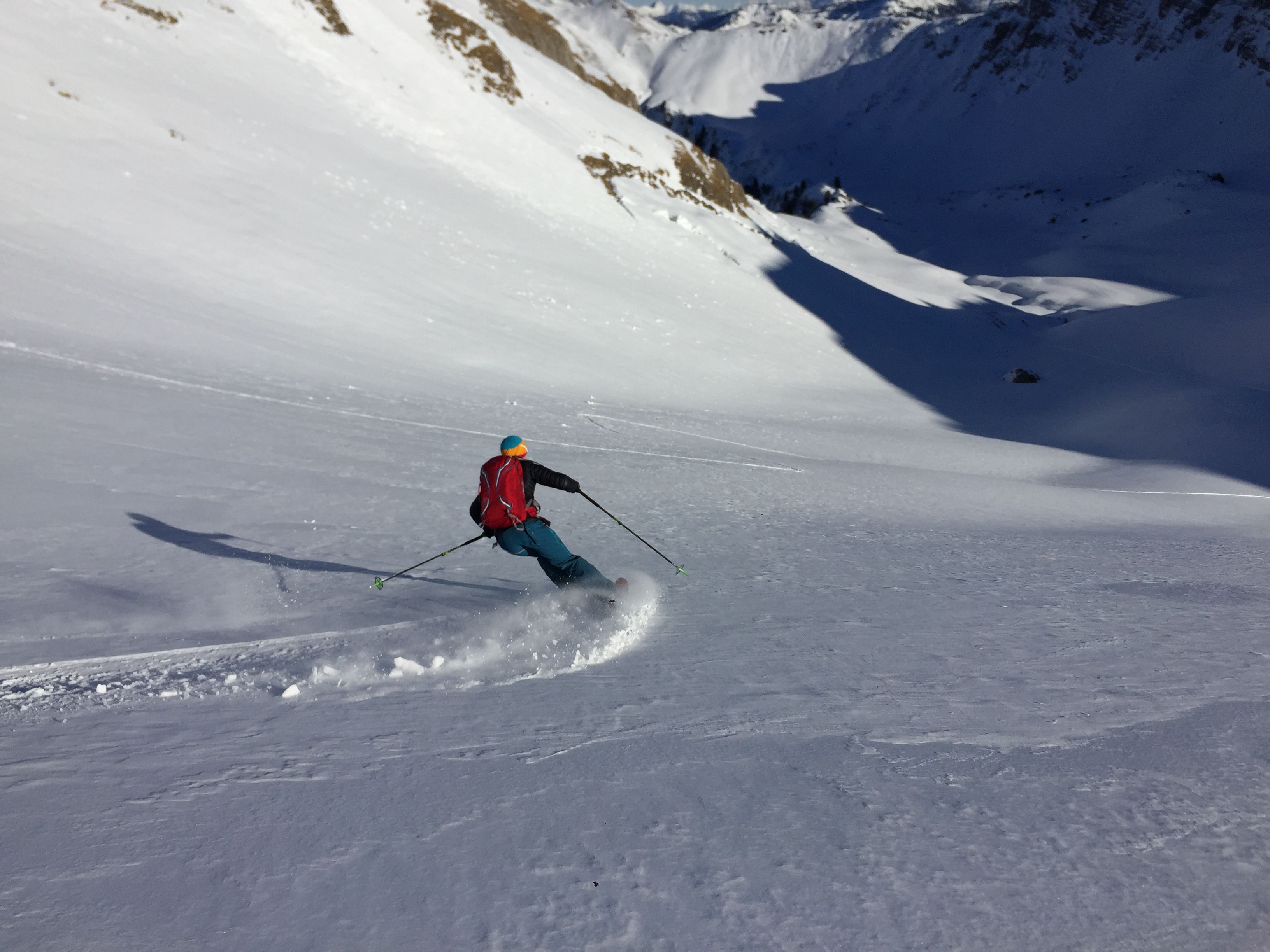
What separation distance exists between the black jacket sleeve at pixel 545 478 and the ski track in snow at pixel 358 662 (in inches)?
33.4

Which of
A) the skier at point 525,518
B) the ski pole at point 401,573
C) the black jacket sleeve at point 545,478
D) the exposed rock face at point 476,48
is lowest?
the ski pole at point 401,573

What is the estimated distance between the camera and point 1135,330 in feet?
102

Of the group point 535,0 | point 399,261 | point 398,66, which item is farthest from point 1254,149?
point 535,0

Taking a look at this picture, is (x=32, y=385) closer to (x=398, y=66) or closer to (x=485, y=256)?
(x=485, y=256)

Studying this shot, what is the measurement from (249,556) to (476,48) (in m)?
33.5

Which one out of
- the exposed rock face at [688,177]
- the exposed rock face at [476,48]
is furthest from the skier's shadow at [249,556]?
the exposed rock face at [476,48]

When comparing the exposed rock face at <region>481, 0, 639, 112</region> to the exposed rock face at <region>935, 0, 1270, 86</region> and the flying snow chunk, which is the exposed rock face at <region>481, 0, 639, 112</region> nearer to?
the flying snow chunk

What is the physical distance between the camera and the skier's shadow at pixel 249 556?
23.0 feet

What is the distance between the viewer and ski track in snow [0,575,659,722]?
14.9 ft

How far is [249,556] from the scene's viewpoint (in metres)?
7.09

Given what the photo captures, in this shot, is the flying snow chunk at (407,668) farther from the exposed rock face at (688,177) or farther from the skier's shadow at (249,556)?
the exposed rock face at (688,177)

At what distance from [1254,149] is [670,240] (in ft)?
271

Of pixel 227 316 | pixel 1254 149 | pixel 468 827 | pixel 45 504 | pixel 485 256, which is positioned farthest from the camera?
pixel 1254 149

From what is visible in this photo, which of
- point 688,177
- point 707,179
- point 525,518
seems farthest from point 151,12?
point 525,518
